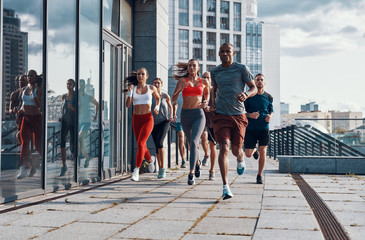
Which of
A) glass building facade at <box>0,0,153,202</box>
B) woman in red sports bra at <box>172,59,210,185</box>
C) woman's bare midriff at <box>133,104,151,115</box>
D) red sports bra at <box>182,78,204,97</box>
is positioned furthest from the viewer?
woman's bare midriff at <box>133,104,151,115</box>

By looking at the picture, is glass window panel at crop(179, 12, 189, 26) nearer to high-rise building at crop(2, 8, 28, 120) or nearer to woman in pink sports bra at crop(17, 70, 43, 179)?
woman in pink sports bra at crop(17, 70, 43, 179)

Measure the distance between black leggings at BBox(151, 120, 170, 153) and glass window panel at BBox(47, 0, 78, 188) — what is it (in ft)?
5.72

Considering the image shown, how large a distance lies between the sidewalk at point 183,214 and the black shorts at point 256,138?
29.3 inches

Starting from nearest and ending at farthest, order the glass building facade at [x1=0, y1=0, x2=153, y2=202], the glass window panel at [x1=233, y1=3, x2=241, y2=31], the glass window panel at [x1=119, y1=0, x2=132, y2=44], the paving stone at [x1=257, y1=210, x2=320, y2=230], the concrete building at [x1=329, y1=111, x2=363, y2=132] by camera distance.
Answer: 1. the paving stone at [x1=257, y1=210, x2=320, y2=230]
2. the glass building facade at [x1=0, y1=0, x2=153, y2=202]
3. the glass window panel at [x1=119, y1=0, x2=132, y2=44]
4. the concrete building at [x1=329, y1=111, x2=363, y2=132]
5. the glass window panel at [x1=233, y1=3, x2=241, y2=31]

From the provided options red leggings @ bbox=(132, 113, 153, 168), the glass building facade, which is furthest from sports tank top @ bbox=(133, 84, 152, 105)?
the glass building facade

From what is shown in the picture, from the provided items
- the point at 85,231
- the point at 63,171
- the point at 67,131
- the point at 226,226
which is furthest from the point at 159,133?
the point at 85,231

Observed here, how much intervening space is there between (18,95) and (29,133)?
515 mm

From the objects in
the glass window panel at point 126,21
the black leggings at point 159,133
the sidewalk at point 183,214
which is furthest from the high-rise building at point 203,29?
the sidewalk at point 183,214

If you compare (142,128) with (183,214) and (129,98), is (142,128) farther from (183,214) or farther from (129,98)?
(183,214)

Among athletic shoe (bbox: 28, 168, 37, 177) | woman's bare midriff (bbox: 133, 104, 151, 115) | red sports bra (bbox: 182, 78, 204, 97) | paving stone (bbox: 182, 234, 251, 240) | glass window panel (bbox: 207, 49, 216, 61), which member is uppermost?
glass window panel (bbox: 207, 49, 216, 61)

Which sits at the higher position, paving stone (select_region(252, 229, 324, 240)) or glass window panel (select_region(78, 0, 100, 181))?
glass window panel (select_region(78, 0, 100, 181))

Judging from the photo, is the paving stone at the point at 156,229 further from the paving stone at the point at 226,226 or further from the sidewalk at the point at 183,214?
the paving stone at the point at 226,226

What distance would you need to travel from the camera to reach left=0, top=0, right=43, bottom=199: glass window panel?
5.30 m

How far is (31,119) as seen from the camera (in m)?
5.94
